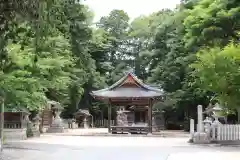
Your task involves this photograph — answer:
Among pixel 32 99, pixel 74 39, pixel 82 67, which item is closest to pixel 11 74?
pixel 32 99

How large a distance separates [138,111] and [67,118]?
34.4ft

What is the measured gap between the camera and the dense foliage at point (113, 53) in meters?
10.4

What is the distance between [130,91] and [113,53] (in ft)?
81.6

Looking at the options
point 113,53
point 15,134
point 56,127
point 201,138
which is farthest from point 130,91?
point 113,53

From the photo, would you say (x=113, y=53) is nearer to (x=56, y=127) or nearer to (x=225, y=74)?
(x=56, y=127)

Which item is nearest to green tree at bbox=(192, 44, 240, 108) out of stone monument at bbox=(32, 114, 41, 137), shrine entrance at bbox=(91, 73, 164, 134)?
shrine entrance at bbox=(91, 73, 164, 134)

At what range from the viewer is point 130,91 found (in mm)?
38812

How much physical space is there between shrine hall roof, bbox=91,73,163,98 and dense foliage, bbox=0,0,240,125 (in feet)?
10.8

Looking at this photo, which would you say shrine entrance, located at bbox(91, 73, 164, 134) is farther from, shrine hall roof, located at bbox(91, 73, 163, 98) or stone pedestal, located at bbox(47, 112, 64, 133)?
stone pedestal, located at bbox(47, 112, 64, 133)

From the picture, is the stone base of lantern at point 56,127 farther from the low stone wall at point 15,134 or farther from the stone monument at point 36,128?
the low stone wall at point 15,134

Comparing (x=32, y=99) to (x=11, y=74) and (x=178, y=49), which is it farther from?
(x=178, y=49)

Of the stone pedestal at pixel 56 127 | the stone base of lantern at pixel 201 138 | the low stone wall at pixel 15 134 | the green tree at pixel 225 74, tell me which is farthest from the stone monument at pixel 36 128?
the green tree at pixel 225 74

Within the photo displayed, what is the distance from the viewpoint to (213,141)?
23.9 m

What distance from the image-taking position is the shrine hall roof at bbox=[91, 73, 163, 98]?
3781cm
